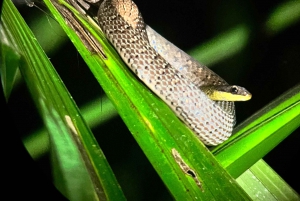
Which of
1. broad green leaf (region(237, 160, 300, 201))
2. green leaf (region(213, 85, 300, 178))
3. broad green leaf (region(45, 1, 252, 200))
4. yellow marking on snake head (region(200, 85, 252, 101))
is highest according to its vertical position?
broad green leaf (region(45, 1, 252, 200))

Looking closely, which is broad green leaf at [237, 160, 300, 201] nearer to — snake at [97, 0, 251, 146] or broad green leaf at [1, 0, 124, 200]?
snake at [97, 0, 251, 146]

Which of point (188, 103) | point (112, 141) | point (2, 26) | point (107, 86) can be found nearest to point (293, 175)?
point (188, 103)

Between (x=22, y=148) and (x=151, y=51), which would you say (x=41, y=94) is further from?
(x=151, y=51)

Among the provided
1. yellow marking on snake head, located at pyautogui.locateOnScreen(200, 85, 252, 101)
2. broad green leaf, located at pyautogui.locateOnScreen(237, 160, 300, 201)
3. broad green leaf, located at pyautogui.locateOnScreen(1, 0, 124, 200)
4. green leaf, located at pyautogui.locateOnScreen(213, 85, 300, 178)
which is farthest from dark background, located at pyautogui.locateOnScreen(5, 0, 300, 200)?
broad green leaf, located at pyautogui.locateOnScreen(1, 0, 124, 200)

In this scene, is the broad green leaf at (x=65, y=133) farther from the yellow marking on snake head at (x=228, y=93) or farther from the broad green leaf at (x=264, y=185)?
the yellow marking on snake head at (x=228, y=93)

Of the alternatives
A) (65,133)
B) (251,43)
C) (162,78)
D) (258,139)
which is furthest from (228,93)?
(65,133)

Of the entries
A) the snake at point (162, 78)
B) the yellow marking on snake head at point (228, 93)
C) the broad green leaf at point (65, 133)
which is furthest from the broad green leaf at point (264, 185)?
the broad green leaf at point (65, 133)

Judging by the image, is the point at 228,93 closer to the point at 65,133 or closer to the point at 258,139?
the point at 258,139
